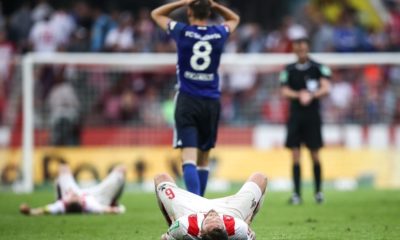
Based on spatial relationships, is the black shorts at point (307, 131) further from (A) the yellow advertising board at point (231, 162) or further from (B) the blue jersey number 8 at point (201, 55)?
(A) the yellow advertising board at point (231, 162)

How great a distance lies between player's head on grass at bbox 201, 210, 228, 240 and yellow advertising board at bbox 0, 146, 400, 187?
1399 centimetres

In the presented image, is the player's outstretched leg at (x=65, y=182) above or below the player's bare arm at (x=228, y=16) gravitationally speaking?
below

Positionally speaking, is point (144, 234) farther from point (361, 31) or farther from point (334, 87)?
point (361, 31)

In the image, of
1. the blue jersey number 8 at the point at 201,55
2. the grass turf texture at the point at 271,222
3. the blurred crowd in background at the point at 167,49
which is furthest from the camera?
the blurred crowd in background at the point at 167,49

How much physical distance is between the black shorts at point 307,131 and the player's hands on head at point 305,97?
310mm

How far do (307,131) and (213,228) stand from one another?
875 centimetres

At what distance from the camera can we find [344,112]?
2366 cm

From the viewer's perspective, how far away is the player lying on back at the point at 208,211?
8875 mm

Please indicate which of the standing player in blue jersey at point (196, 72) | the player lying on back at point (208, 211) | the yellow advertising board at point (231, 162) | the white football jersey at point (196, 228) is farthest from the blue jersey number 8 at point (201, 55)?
the yellow advertising board at point (231, 162)

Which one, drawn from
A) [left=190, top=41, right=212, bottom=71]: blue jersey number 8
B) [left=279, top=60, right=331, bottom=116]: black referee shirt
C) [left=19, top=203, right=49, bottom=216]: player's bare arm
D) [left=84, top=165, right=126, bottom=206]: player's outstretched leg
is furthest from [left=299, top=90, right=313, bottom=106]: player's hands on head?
[left=19, top=203, right=49, bottom=216]: player's bare arm

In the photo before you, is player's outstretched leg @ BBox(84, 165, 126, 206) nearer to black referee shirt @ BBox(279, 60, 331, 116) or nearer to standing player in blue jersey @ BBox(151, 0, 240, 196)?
standing player in blue jersey @ BBox(151, 0, 240, 196)

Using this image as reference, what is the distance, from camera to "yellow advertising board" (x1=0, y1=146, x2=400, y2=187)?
75.3 ft

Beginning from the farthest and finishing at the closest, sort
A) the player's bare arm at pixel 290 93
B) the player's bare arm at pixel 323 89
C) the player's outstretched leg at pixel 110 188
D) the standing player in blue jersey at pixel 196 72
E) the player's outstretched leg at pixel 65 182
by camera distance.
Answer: the player's bare arm at pixel 290 93
the player's bare arm at pixel 323 89
the player's outstretched leg at pixel 110 188
the player's outstretched leg at pixel 65 182
the standing player in blue jersey at pixel 196 72

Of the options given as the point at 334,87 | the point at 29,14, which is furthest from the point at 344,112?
the point at 29,14
